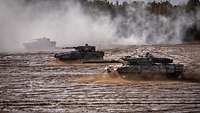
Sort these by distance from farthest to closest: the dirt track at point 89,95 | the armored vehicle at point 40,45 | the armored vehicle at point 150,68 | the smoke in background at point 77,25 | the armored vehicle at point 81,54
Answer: the smoke in background at point 77,25
the armored vehicle at point 40,45
the armored vehicle at point 81,54
the armored vehicle at point 150,68
the dirt track at point 89,95

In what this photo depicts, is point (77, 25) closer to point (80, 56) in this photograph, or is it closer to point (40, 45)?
point (40, 45)

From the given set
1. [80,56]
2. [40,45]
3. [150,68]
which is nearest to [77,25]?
[40,45]

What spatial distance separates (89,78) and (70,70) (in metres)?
5.34

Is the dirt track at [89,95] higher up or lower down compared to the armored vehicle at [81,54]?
lower down

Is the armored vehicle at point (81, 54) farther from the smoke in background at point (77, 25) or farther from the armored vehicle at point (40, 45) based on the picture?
the smoke in background at point (77, 25)

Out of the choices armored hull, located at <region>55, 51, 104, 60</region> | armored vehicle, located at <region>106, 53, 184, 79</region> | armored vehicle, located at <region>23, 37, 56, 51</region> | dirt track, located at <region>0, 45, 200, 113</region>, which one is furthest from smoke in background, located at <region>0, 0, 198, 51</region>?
armored vehicle, located at <region>106, 53, 184, 79</region>

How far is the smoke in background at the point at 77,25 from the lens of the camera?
74.8m

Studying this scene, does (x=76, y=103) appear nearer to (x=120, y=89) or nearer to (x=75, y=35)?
(x=120, y=89)

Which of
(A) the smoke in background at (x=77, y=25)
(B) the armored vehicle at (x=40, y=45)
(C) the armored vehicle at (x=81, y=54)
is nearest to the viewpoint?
(C) the armored vehicle at (x=81, y=54)

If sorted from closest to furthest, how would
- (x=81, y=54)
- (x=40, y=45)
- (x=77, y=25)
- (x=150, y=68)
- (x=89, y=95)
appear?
(x=89, y=95), (x=150, y=68), (x=81, y=54), (x=40, y=45), (x=77, y=25)

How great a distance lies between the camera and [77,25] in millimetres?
86375

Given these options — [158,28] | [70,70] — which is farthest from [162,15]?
[70,70]

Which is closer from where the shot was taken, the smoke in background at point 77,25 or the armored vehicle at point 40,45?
the armored vehicle at point 40,45

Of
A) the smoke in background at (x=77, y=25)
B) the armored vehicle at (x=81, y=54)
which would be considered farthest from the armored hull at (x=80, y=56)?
the smoke in background at (x=77, y=25)
